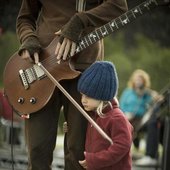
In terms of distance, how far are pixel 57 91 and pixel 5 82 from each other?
0.32 m

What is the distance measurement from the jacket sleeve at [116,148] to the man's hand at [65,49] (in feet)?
1.38

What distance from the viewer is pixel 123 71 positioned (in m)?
10.5

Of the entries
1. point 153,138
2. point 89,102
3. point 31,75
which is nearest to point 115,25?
Answer: point 89,102

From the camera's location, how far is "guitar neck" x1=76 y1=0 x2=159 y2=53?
288 centimetres

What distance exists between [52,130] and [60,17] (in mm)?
600

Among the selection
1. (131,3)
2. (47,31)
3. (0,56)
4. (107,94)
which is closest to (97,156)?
(107,94)

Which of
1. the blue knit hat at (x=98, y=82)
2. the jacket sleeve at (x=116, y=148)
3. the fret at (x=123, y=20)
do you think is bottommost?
the jacket sleeve at (x=116, y=148)

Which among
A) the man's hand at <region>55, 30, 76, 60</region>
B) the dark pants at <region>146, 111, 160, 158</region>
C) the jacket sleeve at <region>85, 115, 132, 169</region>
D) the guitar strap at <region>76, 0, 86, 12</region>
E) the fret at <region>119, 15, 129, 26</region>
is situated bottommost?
the dark pants at <region>146, 111, 160, 158</region>

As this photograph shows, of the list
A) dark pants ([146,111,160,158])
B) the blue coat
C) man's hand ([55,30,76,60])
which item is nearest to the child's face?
man's hand ([55,30,76,60])

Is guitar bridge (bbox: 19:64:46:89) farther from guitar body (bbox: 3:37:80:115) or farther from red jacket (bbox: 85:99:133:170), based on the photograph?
red jacket (bbox: 85:99:133:170)

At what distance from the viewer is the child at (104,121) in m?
2.86

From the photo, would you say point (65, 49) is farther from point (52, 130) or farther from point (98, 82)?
point (52, 130)

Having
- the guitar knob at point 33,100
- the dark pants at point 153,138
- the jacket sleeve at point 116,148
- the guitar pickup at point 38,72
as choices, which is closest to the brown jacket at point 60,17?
the guitar pickup at point 38,72

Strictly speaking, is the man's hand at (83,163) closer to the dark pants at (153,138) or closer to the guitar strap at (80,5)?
the guitar strap at (80,5)
